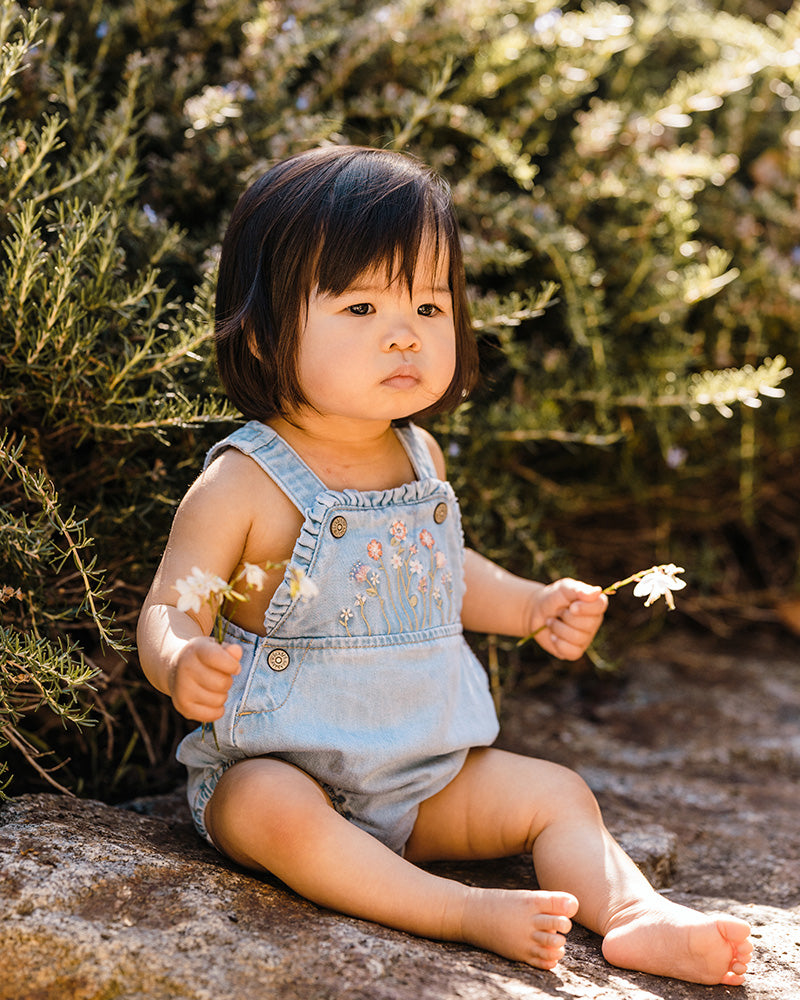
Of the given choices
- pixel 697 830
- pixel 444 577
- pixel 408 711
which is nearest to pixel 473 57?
pixel 444 577

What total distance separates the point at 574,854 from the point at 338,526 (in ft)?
2.14

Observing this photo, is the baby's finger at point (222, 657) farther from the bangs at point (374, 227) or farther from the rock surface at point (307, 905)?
the bangs at point (374, 227)

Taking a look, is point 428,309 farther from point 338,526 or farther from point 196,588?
point 196,588

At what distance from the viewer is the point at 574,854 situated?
5.40 feet

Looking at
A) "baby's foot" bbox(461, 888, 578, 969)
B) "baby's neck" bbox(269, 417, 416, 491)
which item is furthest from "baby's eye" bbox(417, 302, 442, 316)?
"baby's foot" bbox(461, 888, 578, 969)

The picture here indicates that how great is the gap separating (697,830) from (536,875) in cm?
53

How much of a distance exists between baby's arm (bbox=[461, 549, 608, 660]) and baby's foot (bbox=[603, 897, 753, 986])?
55cm

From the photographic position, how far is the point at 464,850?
5.93 ft

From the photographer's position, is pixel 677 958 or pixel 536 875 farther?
pixel 536 875

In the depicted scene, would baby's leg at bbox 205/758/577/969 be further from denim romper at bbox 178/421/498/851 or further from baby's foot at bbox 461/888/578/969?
denim romper at bbox 178/421/498/851

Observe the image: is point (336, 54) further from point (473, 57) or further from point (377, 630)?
point (377, 630)

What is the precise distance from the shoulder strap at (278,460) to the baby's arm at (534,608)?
473 mm

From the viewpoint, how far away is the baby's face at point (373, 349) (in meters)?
1.64

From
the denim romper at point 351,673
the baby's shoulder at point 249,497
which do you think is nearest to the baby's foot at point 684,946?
the denim romper at point 351,673
